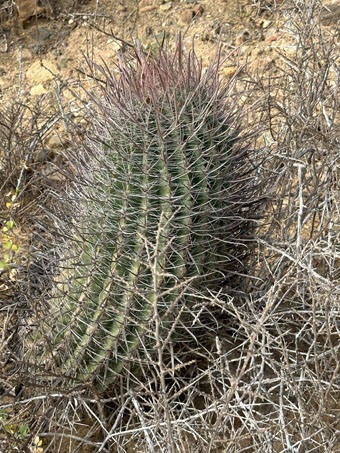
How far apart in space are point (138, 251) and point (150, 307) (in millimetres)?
177

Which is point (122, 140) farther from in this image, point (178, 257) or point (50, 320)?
point (50, 320)

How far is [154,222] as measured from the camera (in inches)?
76.4

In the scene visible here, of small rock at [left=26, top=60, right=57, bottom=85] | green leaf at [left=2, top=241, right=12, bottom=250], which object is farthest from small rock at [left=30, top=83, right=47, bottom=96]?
green leaf at [left=2, top=241, right=12, bottom=250]

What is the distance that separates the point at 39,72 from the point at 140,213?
97.3 inches

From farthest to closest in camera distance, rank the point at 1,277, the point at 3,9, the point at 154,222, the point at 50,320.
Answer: the point at 3,9
the point at 1,277
the point at 50,320
the point at 154,222

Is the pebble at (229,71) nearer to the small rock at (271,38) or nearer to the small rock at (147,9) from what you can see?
the small rock at (271,38)

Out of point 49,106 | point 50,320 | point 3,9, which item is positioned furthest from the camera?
point 3,9

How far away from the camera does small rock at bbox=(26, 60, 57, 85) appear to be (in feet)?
13.4

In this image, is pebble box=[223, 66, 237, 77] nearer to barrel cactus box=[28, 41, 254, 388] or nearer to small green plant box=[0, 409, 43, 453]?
barrel cactus box=[28, 41, 254, 388]

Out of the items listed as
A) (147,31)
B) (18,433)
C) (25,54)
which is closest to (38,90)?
(25,54)

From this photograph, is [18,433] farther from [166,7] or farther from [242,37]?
[166,7]

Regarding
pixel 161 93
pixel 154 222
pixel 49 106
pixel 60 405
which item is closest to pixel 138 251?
pixel 154 222

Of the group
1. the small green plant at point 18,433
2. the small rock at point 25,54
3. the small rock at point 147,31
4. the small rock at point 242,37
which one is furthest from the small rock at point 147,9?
the small green plant at point 18,433

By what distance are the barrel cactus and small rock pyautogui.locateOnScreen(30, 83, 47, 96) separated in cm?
193
